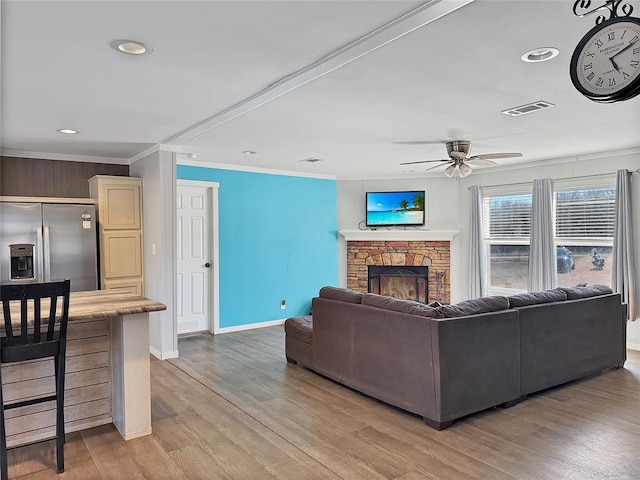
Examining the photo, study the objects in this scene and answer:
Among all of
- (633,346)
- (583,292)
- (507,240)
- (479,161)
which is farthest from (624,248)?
(479,161)

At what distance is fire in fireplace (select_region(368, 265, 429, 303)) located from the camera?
7639 millimetres

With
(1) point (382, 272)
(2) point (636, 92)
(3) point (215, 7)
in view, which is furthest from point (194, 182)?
(2) point (636, 92)

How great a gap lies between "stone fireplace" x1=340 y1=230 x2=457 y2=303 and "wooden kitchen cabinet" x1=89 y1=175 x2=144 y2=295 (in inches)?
135

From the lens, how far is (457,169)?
5.09 metres

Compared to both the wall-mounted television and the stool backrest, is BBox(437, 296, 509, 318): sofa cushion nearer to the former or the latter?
the stool backrest

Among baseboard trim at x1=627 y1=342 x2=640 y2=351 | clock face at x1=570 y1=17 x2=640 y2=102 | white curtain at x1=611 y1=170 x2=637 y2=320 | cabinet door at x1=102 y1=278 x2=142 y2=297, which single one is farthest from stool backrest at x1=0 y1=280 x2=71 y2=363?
baseboard trim at x1=627 y1=342 x2=640 y2=351

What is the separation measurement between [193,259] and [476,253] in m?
4.21

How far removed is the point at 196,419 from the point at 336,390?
4.13 feet

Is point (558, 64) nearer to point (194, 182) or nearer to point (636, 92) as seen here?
point (636, 92)

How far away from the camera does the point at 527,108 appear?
3.72 metres

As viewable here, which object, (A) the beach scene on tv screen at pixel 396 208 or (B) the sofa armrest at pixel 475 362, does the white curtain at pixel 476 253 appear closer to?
(A) the beach scene on tv screen at pixel 396 208

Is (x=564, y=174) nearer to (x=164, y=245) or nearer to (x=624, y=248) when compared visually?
(x=624, y=248)

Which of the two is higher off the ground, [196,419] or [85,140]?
[85,140]

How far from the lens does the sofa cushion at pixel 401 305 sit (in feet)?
11.1
